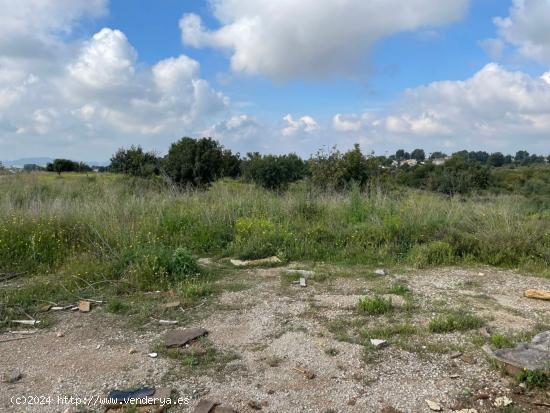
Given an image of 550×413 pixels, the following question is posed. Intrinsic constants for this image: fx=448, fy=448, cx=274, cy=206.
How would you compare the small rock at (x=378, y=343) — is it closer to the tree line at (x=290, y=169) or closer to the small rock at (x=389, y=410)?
the small rock at (x=389, y=410)

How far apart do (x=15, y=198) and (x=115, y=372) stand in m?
7.94

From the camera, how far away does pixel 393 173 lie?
46.7 ft

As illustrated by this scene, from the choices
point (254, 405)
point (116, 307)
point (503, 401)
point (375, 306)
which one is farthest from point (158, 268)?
point (503, 401)

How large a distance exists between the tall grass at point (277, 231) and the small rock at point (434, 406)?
354 cm

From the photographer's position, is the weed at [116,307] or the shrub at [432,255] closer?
the weed at [116,307]

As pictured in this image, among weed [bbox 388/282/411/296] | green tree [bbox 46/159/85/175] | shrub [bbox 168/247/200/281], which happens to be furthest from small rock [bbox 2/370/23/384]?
green tree [bbox 46/159/85/175]

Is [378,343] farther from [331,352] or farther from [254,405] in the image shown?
[254,405]

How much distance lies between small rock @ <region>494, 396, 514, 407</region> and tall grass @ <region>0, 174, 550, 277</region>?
135 inches

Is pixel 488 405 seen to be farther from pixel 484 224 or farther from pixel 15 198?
pixel 15 198

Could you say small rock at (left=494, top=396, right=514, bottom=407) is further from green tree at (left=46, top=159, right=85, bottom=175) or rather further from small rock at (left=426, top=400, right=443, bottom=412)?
green tree at (left=46, top=159, right=85, bottom=175)

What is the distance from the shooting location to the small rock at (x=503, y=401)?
2916mm

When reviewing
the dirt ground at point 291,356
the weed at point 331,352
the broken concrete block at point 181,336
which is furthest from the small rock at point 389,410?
the broken concrete block at point 181,336

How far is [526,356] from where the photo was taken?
10.9ft

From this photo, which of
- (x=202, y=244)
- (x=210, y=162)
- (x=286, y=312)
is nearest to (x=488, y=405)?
(x=286, y=312)
